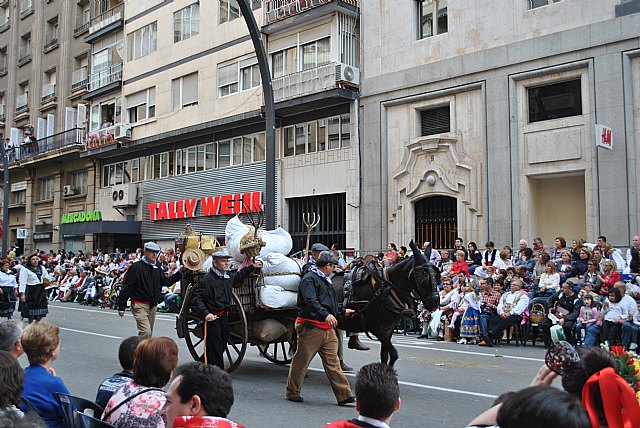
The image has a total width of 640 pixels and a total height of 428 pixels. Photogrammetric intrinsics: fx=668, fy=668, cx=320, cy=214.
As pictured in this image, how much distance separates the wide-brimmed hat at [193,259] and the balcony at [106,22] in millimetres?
29104

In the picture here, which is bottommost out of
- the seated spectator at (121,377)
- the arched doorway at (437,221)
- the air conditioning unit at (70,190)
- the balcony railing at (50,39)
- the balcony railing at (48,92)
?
the seated spectator at (121,377)

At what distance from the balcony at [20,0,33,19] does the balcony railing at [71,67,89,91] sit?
8.41 metres

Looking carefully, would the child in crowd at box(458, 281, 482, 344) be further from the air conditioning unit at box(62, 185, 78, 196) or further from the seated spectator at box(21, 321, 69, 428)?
the air conditioning unit at box(62, 185, 78, 196)

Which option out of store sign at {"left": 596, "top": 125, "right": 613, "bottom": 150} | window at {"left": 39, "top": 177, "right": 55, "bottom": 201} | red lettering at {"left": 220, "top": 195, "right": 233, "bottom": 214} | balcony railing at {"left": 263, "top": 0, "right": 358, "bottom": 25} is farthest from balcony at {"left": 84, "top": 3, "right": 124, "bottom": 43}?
store sign at {"left": 596, "top": 125, "right": 613, "bottom": 150}

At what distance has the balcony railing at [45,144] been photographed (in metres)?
38.5

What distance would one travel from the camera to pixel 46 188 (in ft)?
140

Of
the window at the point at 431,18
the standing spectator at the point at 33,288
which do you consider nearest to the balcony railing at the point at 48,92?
the window at the point at 431,18

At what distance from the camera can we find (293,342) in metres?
10.0

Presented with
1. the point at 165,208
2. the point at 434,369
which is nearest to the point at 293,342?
the point at 434,369

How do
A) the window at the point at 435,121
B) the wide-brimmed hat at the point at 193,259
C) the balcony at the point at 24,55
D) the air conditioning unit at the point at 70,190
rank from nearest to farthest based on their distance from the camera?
the wide-brimmed hat at the point at 193,259
the window at the point at 435,121
the air conditioning unit at the point at 70,190
the balcony at the point at 24,55

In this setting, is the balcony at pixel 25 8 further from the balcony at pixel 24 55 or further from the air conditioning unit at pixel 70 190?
the air conditioning unit at pixel 70 190

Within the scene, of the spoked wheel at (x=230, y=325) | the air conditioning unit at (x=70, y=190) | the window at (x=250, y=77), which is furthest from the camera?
the air conditioning unit at (x=70, y=190)

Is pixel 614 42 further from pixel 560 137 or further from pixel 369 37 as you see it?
pixel 369 37

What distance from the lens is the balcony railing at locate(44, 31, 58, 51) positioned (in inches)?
1674
